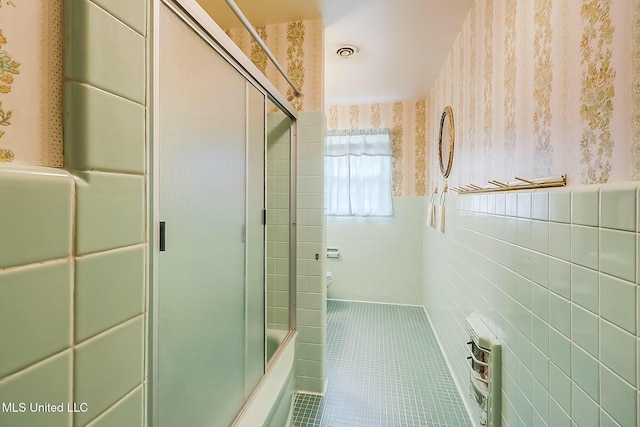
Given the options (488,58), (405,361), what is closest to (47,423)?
(488,58)

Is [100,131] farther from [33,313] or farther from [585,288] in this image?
[585,288]

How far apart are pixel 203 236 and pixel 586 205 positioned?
111cm

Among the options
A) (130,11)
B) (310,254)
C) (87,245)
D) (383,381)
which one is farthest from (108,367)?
(383,381)

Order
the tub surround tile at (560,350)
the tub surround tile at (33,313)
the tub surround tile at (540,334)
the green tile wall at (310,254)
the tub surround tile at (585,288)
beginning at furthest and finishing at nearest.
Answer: the green tile wall at (310,254)
the tub surround tile at (540,334)
the tub surround tile at (560,350)
the tub surround tile at (585,288)
the tub surround tile at (33,313)

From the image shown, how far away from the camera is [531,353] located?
3.41ft

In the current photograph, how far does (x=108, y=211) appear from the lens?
458 millimetres

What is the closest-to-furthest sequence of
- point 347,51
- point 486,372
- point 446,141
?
point 486,372 → point 347,51 → point 446,141

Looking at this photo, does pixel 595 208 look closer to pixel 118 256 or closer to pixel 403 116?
pixel 118 256

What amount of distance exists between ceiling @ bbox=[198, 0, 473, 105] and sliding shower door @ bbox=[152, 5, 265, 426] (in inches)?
37.4

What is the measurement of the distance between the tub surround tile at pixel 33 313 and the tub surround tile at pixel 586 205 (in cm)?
113

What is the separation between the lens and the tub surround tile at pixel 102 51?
1.34 feet

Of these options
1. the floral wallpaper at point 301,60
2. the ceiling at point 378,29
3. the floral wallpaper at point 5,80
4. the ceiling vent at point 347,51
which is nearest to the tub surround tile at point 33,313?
the floral wallpaper at point 5,80

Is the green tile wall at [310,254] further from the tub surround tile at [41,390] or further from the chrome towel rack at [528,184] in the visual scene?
the tub surround tile at [41,390]

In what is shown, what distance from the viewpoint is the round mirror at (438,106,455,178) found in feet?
7.57
